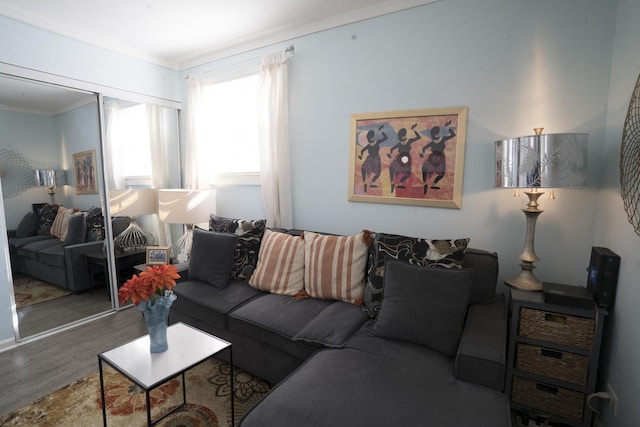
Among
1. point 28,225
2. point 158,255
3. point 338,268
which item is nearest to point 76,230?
point 28,225

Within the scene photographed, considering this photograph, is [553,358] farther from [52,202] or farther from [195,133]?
[52,202]

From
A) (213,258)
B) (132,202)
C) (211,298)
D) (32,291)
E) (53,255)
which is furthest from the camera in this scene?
(132,202)

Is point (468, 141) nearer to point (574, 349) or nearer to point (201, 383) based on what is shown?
point (574, 349)

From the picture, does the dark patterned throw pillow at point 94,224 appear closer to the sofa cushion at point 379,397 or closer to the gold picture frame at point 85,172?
the gold picture frame at point 85,172

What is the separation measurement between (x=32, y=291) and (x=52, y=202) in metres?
0.79

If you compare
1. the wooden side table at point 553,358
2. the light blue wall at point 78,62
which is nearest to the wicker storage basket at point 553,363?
the wooden side table at point 553,358

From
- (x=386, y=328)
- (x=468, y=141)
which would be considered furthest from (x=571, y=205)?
(x=386, y=328)

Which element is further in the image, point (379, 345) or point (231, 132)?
point (231, 132)

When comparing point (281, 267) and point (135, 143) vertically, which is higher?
point (135, 143)

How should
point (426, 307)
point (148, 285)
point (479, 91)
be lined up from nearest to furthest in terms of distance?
point (148, 285)
point (426, 307)
point (479, 91)

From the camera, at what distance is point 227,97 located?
3359 millimetres

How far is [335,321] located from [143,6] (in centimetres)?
274

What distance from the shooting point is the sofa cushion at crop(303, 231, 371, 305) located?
2.12m

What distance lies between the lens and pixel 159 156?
361 centimetres
